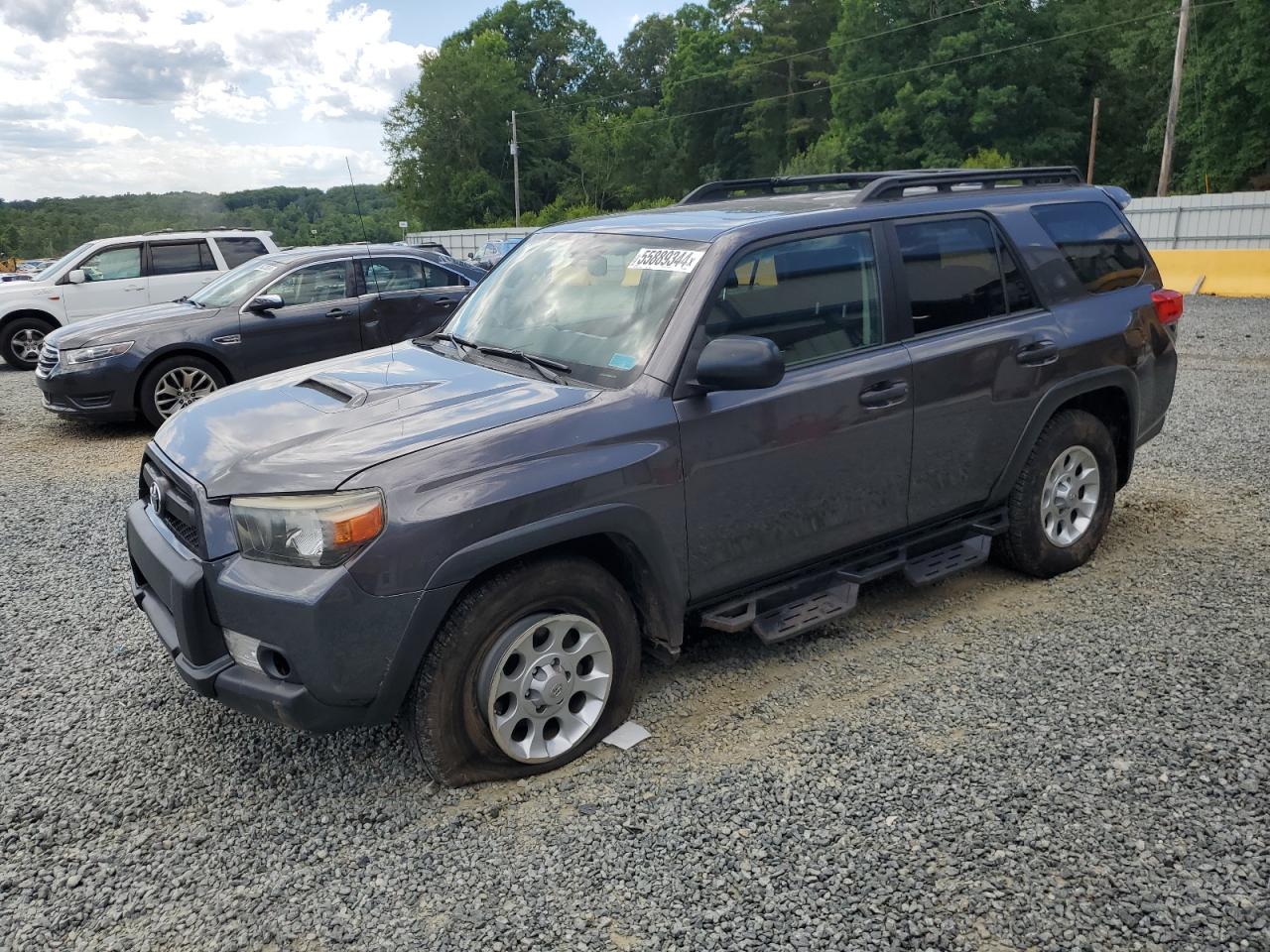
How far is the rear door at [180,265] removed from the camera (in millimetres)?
13758

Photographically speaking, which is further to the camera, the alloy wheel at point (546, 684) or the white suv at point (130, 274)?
the white suv at point (130, 274)

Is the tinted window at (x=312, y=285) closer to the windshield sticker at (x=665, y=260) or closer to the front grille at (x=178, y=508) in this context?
the front grille at (x=178, y=508)

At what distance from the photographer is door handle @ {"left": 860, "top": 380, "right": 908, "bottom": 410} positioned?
13.2ft

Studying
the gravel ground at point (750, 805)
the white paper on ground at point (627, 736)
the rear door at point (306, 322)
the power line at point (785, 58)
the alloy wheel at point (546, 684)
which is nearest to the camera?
the gravel ground at point (750, 805)

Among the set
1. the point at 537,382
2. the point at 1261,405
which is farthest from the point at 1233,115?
the point at 537,382

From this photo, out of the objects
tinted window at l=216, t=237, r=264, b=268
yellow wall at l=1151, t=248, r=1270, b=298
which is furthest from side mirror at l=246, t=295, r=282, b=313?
yellow wall at l=1151, t=248, r=1270, b=298

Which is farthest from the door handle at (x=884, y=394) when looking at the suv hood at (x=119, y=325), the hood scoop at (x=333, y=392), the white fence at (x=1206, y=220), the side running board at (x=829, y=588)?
the white fence at (x=1206, y=220)

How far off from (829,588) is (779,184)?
229 centimetres

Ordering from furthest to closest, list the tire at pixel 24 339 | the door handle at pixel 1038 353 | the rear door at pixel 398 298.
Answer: the tire at pixel 24 339 → the rear door at pixel 398 298 → the door handle at pixel 1038 353

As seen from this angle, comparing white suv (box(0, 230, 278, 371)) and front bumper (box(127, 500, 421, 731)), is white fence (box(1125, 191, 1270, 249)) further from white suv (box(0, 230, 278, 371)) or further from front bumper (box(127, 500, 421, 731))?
front bumper (box(127, 500, 421, 731))

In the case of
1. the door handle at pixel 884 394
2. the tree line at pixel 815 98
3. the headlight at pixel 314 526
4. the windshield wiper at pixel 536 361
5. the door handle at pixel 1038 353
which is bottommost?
the headlight at pixel 314 526

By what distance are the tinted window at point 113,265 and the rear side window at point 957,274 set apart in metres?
12.6

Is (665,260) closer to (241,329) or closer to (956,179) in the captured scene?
(956,179)

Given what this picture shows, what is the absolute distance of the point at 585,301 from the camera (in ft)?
13.2
